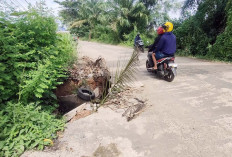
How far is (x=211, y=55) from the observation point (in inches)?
354

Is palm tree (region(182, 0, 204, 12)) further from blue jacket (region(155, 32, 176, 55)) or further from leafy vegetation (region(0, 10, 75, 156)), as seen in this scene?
leafy vegetation (region(0, 10, 75, 156))

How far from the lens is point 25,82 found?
3137 millimetres

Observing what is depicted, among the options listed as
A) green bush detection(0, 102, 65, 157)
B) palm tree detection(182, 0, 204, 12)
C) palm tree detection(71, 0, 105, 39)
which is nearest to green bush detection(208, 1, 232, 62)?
palm tree detection(182, 0, 204, 12)

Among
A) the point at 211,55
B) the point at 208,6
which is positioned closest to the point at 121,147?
the point at 211,55

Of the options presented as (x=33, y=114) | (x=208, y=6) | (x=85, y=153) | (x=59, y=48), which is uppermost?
(x=208, y=6)

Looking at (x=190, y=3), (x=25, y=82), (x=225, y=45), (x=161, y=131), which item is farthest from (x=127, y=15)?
(x=161, y=131)

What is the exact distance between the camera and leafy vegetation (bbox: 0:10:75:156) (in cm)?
236

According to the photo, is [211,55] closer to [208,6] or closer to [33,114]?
[208,6]

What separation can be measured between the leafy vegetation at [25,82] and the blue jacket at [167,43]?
3016 millimetres

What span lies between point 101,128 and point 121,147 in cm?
57

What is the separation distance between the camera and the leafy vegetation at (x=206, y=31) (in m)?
8.54

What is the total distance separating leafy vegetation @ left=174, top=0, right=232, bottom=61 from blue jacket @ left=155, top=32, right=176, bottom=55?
17.9 feet

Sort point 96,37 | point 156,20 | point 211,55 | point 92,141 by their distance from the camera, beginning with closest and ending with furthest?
point 92,141 < point 211,55 < point 156,20 < point 96,37

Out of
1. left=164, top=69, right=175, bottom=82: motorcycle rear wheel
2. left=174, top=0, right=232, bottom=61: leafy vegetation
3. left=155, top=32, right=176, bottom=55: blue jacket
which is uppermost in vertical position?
left=174, top=0, right=232, bottom=61: leafy vegetation
